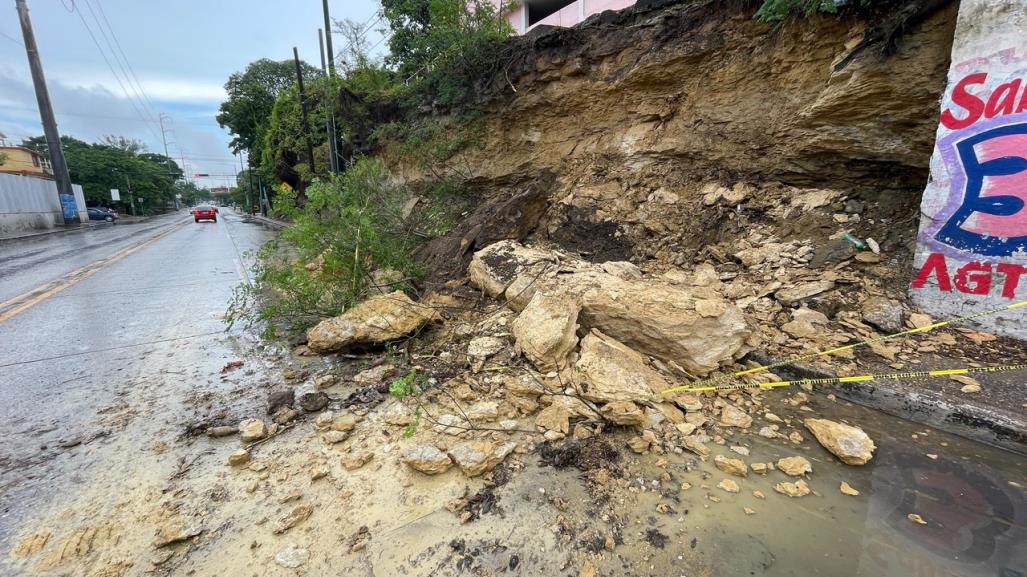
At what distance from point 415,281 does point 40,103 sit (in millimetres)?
25397

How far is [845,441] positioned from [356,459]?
2756 mm

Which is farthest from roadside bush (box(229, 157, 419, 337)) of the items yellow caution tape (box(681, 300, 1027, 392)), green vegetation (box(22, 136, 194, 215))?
green vegetation (box(22, 136, 194, 215))

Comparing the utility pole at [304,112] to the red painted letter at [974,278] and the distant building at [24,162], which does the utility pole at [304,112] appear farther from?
the distant building at [24,162]

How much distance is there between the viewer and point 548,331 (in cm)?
307

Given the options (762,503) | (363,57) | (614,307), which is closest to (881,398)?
(762,503)

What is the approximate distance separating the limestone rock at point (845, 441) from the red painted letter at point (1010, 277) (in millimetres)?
2115

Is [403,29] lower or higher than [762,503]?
higher

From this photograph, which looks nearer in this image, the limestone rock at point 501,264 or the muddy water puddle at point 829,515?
the muddy water puddle at point 829,515

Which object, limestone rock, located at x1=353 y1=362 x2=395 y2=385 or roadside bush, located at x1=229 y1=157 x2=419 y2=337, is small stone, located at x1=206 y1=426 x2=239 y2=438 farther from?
roadside bush, located at x1=229 y1=157 x2=419 y2=337

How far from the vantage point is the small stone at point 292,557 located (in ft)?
5.48

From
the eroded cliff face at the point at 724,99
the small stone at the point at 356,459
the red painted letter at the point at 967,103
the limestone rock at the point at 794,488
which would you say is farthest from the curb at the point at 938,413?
the small stone at the point at 356,459

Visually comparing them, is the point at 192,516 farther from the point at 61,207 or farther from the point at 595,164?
the point at 61,207

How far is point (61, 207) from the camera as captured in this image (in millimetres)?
20594

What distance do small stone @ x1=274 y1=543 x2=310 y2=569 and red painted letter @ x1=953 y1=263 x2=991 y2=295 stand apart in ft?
16.6
